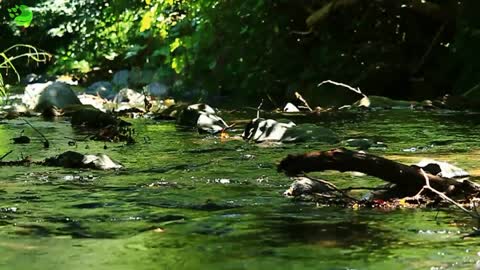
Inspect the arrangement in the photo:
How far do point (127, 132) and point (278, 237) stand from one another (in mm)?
3822

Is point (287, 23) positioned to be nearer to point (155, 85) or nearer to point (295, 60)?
point (295, 60)

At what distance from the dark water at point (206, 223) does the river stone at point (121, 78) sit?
8436 mm

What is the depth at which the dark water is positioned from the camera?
2.17m

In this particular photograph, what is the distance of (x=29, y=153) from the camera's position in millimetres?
4980

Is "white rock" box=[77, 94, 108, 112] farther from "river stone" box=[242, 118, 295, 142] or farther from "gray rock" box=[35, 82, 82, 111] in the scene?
"river stone" box=[242, 118, 295, 142]

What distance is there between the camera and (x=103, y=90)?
474 inches

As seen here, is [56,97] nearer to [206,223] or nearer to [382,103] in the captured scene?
[382,103]

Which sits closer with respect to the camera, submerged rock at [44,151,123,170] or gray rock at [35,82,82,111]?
submerged rock at [44,151,123,170]

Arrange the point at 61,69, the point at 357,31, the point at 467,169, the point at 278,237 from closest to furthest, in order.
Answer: the point at 278,237 < the point at 467,169 < the point at 357,31 < the point at 61,69

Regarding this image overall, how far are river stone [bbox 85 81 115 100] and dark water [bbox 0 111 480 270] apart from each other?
6.84m

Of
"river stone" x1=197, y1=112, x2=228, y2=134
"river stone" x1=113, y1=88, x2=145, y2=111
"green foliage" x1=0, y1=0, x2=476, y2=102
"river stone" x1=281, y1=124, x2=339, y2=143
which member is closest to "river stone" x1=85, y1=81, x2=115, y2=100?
"river stone" x1=113, y1=88, x2=145, y2=111

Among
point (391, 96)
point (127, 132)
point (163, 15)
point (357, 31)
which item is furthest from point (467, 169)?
point (163, 15)

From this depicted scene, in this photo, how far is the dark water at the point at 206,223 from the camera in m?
2.17

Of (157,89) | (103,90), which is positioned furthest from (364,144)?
(103,90)
